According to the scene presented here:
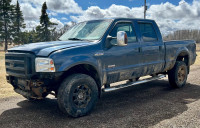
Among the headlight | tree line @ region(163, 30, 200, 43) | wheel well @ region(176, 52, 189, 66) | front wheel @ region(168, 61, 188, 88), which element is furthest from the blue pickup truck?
tree line @ region(163, 30, 200, 43)

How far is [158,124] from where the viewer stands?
3641 millimetres

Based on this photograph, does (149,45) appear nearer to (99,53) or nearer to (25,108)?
(99,53)

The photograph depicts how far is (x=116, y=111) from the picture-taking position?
439 cm

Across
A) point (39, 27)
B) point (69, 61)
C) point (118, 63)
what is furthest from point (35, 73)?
point (39, 27)

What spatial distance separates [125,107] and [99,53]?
54.8 inches

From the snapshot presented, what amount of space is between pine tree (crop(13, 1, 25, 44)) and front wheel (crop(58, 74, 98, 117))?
44.9 m

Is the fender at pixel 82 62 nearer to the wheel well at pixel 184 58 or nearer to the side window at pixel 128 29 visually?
the side window at pixel 128 29

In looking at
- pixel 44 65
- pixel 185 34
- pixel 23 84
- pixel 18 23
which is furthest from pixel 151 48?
pixel 185 34

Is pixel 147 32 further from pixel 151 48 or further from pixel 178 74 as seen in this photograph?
pixel 178 74

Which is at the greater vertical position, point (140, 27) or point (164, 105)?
point (140, 27)

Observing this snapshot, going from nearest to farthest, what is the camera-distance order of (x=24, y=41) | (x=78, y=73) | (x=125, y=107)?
(x=78, y=73) < (x=125, y=107) < (x=24, y=41)

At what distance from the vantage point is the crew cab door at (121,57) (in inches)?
178

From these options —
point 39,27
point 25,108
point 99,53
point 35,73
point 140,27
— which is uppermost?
point 39,27

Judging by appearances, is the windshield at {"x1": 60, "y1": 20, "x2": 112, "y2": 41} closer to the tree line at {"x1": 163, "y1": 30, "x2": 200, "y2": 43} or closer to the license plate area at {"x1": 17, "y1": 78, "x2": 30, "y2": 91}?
the license plate area at {"x1": 17, "y1": 78, "x2": 30, "y2": 91}
